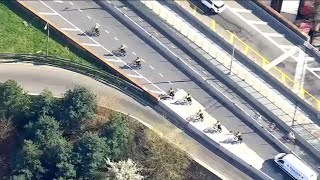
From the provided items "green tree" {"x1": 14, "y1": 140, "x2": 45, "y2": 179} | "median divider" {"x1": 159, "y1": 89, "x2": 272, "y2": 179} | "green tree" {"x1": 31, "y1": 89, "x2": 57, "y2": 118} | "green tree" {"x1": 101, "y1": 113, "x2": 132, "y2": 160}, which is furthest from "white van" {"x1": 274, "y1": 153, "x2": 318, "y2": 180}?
"green tree" {"x1": 14, "y1": 140, "x2": 45, "y2": 179}

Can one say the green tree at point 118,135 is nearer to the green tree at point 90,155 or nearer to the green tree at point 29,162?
the green tree at point 90,155

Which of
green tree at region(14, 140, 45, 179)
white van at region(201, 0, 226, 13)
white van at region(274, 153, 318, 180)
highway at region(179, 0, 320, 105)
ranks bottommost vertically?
green tree at region(14, 140, 45, 179)

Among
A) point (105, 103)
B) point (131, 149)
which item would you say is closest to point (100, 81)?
point (105, 103)

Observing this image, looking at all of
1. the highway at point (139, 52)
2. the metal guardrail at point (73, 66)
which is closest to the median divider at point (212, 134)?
the highway at point (139, 52)

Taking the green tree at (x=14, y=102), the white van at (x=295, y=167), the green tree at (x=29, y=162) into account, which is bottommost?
the green tree at (x=29, y=162)

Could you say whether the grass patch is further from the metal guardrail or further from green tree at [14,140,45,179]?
green tree at [14,140,45,179]

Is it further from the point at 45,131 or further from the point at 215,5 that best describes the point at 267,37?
the point at 45,131

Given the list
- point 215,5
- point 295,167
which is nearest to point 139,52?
point 215,5
